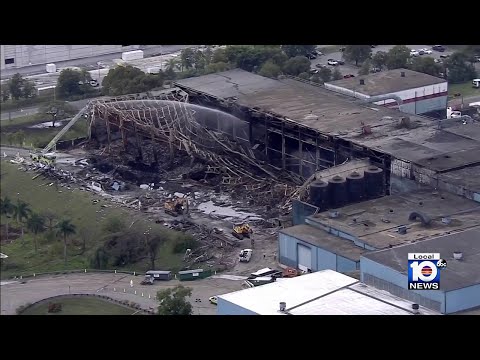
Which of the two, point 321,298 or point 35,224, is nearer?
point 321,298

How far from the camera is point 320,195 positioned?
32188 mm

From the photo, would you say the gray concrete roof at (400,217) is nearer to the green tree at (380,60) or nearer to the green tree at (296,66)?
the green tree at (296,66)

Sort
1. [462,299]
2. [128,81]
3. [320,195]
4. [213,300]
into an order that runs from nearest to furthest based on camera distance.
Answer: [462,299] < [213,300] < [320,195] < [128,81]

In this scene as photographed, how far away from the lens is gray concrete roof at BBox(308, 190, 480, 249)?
1153 inches

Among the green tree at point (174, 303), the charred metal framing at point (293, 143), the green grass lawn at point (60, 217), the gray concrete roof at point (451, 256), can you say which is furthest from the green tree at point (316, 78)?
the green tree at point (174, 303)

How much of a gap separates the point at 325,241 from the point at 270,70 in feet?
51.5

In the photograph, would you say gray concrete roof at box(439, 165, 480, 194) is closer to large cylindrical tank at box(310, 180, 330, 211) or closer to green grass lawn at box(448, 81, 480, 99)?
large cylindrical tank at box(310, 180, 330, 211)

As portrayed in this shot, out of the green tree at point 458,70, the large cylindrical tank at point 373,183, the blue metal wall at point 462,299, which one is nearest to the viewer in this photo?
the blue metal wall at point 462,299

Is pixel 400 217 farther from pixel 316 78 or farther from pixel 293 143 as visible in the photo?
pixel 316 78

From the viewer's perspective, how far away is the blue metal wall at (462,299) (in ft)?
84.9

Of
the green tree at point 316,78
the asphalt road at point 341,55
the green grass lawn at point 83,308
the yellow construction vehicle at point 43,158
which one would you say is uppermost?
the green tree at point 316,78

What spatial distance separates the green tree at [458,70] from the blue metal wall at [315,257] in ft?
57.3

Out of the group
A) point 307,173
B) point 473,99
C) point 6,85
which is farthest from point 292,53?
point 307,173

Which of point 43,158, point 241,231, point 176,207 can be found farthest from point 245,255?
point 43,158
